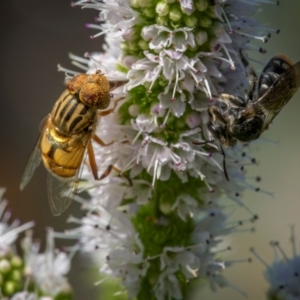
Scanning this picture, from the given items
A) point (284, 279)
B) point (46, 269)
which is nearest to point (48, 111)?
point (46, 269)

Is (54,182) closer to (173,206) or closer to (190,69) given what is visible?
(173,206)

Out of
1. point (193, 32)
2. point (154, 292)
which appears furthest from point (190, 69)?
point (154, 292)

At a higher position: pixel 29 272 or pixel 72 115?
pixel 72 115

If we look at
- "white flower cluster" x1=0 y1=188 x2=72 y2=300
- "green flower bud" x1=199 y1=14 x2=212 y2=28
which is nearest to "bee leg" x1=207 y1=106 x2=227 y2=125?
"green flower bud" x1=199 y1=14 x2=212 y2=28

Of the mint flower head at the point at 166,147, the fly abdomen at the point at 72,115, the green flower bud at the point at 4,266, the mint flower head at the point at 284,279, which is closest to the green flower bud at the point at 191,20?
the mint flower head at the point at 166,147

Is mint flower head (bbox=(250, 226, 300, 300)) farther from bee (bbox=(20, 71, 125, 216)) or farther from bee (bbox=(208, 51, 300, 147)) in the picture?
bee (bbox=(20, 71, 125, 216))

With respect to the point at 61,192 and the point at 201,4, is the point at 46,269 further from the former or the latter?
the point at 201,4

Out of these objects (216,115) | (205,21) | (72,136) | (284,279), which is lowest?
(284,279)
